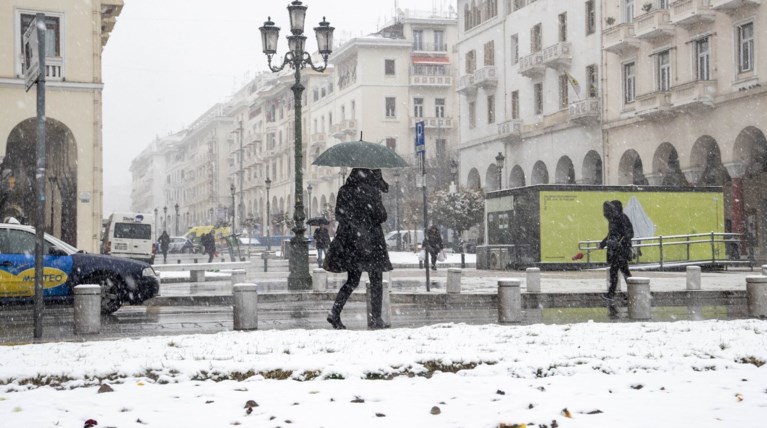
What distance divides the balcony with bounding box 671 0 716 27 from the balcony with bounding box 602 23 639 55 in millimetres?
3112

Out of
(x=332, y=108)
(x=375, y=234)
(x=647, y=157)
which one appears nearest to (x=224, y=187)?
(x=332, y=108)

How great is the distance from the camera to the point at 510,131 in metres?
49.1

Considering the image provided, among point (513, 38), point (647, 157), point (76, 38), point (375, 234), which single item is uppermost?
point (513, 38)

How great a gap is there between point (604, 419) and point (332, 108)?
76.0 meters

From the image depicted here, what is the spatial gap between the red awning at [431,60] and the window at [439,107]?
300 cm

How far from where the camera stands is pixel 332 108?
80.8 meters

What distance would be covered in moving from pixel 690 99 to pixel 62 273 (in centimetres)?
2648

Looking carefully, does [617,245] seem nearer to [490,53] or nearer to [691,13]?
[691,13]

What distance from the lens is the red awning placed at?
75.1 meters

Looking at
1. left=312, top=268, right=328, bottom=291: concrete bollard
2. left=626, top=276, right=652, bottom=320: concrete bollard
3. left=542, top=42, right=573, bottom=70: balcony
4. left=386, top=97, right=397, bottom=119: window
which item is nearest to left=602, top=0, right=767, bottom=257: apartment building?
left=542, top=42, right=573, bottom=70: balcony

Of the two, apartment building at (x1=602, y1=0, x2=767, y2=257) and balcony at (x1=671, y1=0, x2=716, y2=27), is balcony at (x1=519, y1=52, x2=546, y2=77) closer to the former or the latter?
apartment building at (x1=602, y1=0, x2=767, y2=257)

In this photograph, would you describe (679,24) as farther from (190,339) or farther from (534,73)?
(190,339)

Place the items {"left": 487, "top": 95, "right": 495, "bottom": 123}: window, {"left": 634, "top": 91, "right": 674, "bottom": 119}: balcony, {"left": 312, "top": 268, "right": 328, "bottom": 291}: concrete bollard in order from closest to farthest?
{"left": 312, "top": 268, "right": 328, "bottom": 291}: concrete bollard → {"left": 634, "top": 91, "right": 674, "bottom": 119}: balcony → {"left": 487, "top": 95, "right": 495, "bottom": 123}: window

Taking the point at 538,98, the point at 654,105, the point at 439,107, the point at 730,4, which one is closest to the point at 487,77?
the point at 538,98
